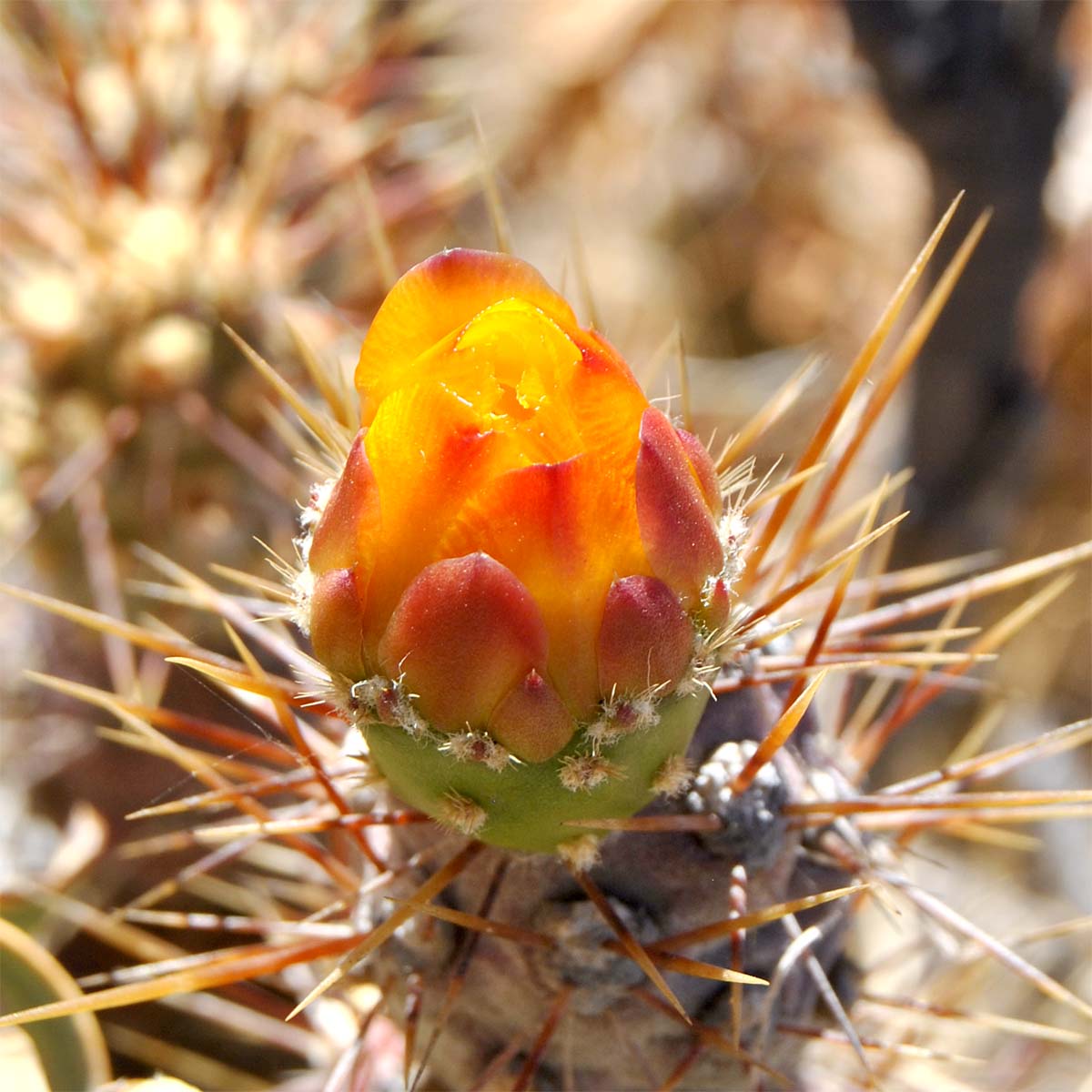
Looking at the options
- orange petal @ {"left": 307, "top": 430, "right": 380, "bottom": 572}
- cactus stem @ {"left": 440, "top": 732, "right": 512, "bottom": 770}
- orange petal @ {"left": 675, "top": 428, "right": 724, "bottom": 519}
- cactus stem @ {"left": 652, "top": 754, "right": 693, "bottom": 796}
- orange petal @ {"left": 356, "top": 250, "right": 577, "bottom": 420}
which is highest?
orange petal @ {"left": 356, "top": 250, "right": 577, "bottom": 420}

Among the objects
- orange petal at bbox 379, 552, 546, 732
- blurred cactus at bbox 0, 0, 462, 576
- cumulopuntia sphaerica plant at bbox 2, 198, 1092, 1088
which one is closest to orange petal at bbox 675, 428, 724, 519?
cumulopuntia sphaerica plant at bbox 2, 198, 1092, 1088

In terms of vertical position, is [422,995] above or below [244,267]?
below

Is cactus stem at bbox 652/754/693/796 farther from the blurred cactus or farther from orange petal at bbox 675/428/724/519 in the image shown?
the blurred cactus

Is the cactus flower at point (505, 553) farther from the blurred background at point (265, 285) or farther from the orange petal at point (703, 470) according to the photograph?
the blurred background at point (265, 285)

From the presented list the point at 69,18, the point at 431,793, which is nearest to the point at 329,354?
the point at 69,18

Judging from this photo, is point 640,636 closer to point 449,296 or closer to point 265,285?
point 449,296

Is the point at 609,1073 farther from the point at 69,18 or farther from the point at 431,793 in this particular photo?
the point at 69,18
